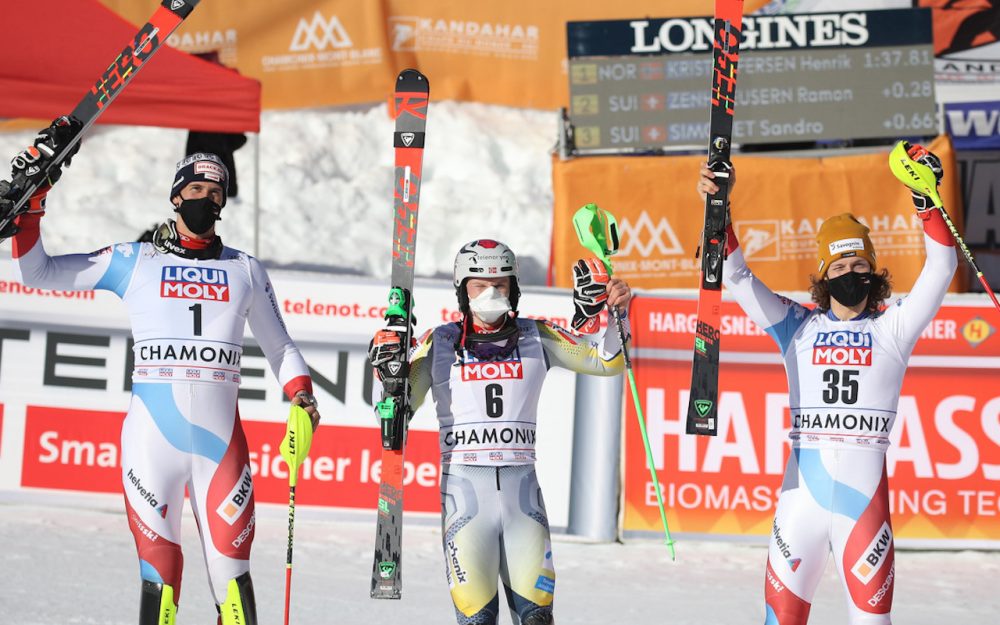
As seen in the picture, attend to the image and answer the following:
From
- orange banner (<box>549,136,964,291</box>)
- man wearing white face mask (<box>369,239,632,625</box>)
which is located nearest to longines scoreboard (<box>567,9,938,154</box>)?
orange banner (<box>549,136,964,291</box>)

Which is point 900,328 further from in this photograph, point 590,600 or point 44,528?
point 44,528

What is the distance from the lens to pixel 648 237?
11.4 meters

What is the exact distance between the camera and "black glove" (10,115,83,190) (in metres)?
5.37

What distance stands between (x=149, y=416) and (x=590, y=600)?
10.3 feet

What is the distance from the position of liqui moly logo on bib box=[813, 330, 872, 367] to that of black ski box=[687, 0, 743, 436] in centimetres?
45

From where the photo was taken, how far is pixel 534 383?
5.39 m

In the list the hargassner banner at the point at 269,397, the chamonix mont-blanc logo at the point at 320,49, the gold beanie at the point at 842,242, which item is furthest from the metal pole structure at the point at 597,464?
the chamonix mont-blanc logo at the point at 320,49

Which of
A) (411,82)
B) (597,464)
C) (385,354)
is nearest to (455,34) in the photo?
(597,464)

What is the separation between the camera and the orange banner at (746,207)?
444 inches

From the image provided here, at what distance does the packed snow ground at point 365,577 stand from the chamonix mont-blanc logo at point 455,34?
24.5 ft

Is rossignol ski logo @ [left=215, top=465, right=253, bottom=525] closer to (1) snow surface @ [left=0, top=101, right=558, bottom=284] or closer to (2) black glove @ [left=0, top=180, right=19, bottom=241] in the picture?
(2) black glove @ [left=0, top=180, right=19, bottom=241]

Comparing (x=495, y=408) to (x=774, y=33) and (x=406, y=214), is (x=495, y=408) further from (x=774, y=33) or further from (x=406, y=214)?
(x=774, y=33)

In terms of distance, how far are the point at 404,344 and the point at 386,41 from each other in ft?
33.5

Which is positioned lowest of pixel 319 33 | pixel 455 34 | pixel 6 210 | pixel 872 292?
pixel 872 292
